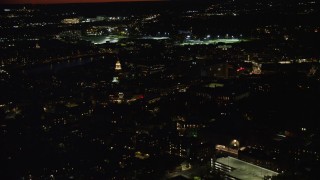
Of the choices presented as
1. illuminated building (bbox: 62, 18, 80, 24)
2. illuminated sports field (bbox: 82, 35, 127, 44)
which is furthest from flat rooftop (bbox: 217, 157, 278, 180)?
illuminated building (bbox: 62, 18, 80, 24)

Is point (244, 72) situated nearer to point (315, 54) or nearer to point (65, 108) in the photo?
point (315, 54)

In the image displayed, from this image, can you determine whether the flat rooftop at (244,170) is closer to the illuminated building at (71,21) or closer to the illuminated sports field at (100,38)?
the illuminated sports field at (100,38)

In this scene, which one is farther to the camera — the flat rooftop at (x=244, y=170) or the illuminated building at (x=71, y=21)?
the illuminated building at (x=71, y=21)

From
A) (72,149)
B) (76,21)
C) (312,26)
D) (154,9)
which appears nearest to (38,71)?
(72,149)

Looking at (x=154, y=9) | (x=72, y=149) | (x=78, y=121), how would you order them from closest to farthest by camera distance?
(x=72, y=149) → (x=78, y=121) → (x=154, y=9)

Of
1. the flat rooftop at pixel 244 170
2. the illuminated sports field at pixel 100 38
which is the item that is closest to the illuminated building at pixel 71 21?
the illuminated sports field at pixel 100 38

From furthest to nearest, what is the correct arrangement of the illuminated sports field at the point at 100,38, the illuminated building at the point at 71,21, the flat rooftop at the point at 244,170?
the illuminated building at the point at 71,21 → the illuminated sports field at the point at 100,38 → the flat rooftop at the point at 244,170

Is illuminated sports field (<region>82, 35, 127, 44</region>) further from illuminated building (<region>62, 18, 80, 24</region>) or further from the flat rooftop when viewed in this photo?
the flat rooftop

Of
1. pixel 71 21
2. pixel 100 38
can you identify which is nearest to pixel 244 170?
pixel 100 38
